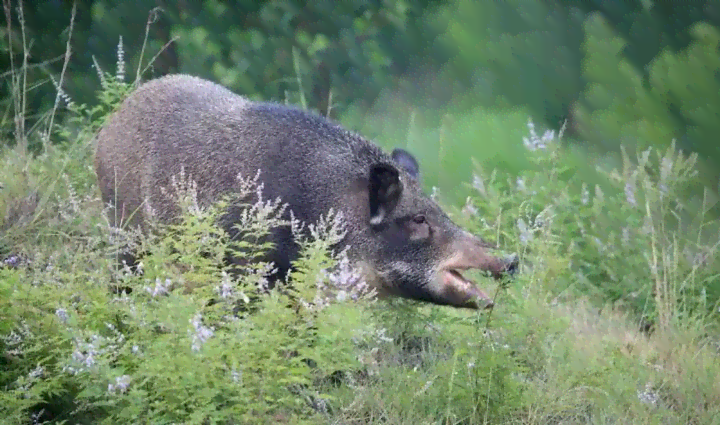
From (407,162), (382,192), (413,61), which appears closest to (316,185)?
(382,192)

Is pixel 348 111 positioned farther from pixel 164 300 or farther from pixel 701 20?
pixel 164 300

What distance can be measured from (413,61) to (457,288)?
489 centimetres

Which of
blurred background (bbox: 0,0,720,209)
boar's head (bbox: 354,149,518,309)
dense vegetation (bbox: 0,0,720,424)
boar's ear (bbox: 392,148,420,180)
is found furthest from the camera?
blurred background (bbox: 0,0,720,209)

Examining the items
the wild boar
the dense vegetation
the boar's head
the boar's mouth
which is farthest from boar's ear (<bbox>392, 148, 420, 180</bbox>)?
the boar's mouth

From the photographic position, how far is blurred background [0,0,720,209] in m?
9.09

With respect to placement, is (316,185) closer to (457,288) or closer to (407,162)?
(407,162)

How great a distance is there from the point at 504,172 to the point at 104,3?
3.96 meters

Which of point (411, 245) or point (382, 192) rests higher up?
point (382, 192)

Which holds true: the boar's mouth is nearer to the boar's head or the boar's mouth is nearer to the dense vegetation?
the boar's head

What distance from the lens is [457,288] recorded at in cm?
597

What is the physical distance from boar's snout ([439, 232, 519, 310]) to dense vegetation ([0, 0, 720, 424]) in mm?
136

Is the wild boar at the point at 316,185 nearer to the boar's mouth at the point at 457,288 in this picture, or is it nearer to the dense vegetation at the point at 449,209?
the boar's mouth at the point at 457,288

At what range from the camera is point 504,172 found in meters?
9.71

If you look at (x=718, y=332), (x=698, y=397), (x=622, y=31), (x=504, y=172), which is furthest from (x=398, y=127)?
(x=698, y=397)
